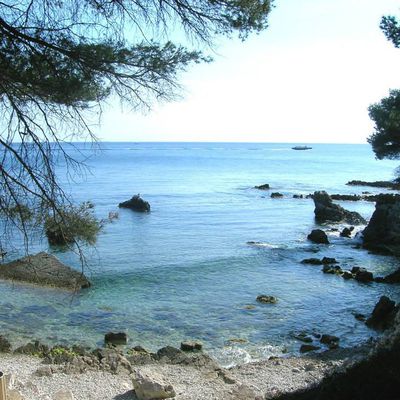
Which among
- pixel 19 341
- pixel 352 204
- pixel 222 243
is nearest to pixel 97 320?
pixel 19 341

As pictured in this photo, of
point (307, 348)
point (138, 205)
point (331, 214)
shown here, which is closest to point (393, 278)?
point (307, 348)

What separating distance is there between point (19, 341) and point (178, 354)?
462 centimetres

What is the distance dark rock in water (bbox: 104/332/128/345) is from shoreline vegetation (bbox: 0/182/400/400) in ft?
0.13

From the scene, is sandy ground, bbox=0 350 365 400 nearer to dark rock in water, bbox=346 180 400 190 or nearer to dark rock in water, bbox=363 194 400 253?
dark rock in water, bbox=363 194 400 253

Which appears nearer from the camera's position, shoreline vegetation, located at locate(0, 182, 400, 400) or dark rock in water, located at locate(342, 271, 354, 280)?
shoreline vegetation, located at locate(0, 182, 400, 400)

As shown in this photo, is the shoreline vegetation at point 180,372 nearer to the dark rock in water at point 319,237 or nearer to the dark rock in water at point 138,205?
the dark rock in water at point 319,237

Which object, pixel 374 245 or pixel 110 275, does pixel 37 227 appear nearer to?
pixel 110 275

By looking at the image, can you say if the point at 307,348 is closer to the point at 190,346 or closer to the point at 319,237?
the point at 190,346

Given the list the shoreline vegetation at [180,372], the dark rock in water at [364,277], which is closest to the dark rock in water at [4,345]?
the shoreline vegetation at [180,372]

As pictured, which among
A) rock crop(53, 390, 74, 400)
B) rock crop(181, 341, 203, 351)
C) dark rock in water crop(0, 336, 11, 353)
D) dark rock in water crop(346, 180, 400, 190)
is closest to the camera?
rock crop(53, 390, 74, 400)

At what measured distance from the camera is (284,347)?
13.9 m

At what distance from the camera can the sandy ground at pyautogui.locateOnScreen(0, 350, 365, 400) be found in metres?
9.27

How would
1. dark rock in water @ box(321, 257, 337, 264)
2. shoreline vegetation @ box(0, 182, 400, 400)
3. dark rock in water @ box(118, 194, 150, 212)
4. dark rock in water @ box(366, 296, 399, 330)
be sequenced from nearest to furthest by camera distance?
shoreline vegetation @ box(0, 182, 400, 400) < dark rock in water @ box(366, 296, 399, 330) < dark rock in water @ box(321, 257, 337, 264) < dark rock in water @ box(118, 194, 150, 212)

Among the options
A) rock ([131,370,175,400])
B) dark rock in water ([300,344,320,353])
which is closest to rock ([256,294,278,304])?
dark rock in water ([300,344,320,353])
